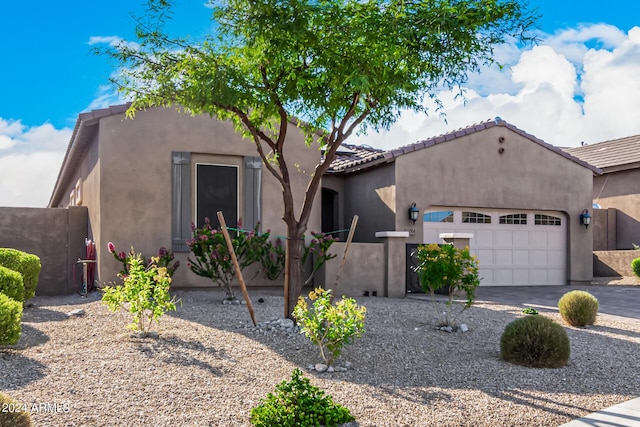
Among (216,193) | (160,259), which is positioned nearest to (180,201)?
(216,193)

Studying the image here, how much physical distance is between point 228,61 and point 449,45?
2978 mm

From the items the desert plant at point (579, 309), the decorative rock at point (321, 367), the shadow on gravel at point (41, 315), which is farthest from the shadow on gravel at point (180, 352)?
the desert plant at point (579, 309)

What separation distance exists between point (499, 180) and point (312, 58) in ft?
33.2

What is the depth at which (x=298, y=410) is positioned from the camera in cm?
488

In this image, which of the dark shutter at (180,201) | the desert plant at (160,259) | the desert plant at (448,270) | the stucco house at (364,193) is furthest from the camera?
the dark shutter at (180,201)

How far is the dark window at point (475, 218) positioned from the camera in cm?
1653

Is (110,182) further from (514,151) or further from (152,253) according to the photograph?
(514,151)

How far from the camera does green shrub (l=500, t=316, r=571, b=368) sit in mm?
7086

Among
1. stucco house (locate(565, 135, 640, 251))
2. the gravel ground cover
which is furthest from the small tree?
stucco house (locate(565, 135, 640, 251))

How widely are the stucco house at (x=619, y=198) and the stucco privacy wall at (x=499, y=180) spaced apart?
4.32 metres

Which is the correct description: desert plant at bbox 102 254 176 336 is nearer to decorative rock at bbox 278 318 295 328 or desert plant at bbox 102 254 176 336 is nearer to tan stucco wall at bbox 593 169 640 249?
decorative rock at bbox 278 318 295 328

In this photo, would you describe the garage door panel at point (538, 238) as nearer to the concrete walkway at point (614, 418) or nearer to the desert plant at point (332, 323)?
the concrete walkway at point (614, 418)

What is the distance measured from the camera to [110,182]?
487 inches

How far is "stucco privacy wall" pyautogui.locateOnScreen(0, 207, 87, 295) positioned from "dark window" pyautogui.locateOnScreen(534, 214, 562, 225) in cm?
1264
